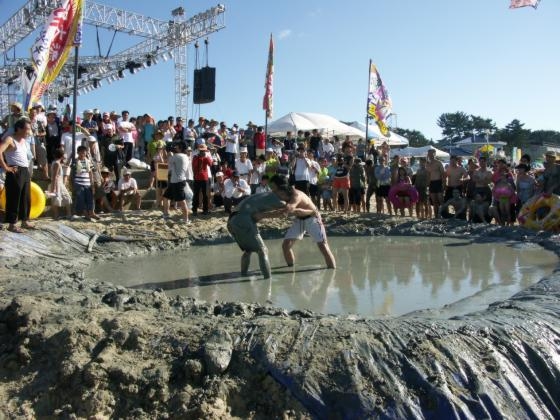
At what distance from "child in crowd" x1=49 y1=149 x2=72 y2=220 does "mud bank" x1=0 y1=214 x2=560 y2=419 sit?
5.93m

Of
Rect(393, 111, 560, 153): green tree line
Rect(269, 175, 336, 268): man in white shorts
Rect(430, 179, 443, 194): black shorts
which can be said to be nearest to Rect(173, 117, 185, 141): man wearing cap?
Rect(430, 179, 443, 194): black shorts

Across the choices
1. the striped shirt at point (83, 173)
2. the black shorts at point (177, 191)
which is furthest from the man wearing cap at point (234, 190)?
the striped shirt at point (83, 173)

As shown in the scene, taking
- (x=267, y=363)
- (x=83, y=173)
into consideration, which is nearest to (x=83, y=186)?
(x=83, y=173)

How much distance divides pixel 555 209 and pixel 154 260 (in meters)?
7.05

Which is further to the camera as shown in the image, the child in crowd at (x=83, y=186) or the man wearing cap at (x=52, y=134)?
the man wearing cap at (x=52, y=134)

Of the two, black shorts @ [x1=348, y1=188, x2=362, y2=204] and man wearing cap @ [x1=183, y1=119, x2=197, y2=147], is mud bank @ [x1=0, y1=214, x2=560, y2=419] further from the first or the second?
man wearing cap @ [x1=183, y1=119, x2=197, y2=147]

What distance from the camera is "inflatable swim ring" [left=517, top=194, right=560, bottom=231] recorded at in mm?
9787

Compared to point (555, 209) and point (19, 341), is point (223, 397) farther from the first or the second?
point (555, 209)

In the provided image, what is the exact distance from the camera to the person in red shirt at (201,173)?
11.8 m

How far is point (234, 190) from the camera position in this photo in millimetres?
12062

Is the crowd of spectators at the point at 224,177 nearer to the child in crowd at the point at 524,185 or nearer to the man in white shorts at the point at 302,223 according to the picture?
the child in crowd at the point at 524,185

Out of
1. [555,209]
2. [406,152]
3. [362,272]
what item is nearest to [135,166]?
[362,272]

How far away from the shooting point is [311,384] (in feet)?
11.2

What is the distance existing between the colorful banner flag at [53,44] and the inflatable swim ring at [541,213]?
28.5 ft
